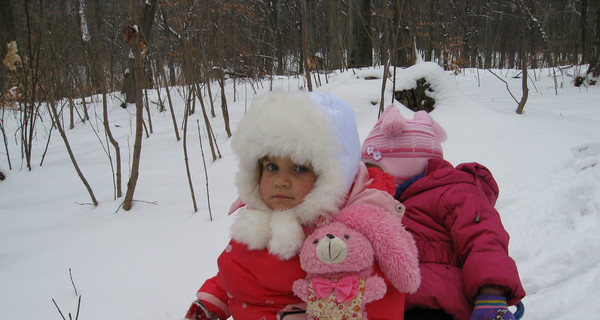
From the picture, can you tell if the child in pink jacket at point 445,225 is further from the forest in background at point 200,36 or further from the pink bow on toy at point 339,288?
the forest in background at point 200,36

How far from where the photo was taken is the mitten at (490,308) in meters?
1.05

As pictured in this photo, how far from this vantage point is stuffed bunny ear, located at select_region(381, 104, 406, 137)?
163 centimetres

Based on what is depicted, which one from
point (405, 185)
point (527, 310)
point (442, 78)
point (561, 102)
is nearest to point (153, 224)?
point (405, 185)

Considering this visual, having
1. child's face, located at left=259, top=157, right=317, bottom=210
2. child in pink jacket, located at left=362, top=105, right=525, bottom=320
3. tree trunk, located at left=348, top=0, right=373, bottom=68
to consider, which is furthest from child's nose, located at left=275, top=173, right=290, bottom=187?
tree trunk, located at left=348, top=0, right=373, bottom=68

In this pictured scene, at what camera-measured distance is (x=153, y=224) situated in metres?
2.70

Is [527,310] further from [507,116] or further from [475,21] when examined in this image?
[475,21]

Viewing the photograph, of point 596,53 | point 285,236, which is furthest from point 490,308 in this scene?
point 596,53

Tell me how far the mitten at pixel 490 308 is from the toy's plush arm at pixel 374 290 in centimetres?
34

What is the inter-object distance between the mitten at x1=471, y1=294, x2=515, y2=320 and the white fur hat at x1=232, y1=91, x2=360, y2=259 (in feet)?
1.71

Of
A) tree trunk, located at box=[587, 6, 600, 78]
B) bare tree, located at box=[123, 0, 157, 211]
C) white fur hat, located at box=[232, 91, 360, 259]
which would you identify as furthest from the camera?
tree trunk, located at box=[587, 6, 600, 78]

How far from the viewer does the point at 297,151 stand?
106cm

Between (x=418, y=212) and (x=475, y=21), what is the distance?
19290 millimetres

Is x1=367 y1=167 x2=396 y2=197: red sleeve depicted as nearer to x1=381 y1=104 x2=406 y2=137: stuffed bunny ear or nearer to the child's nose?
the child's nose

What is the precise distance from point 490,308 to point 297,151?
74cm
